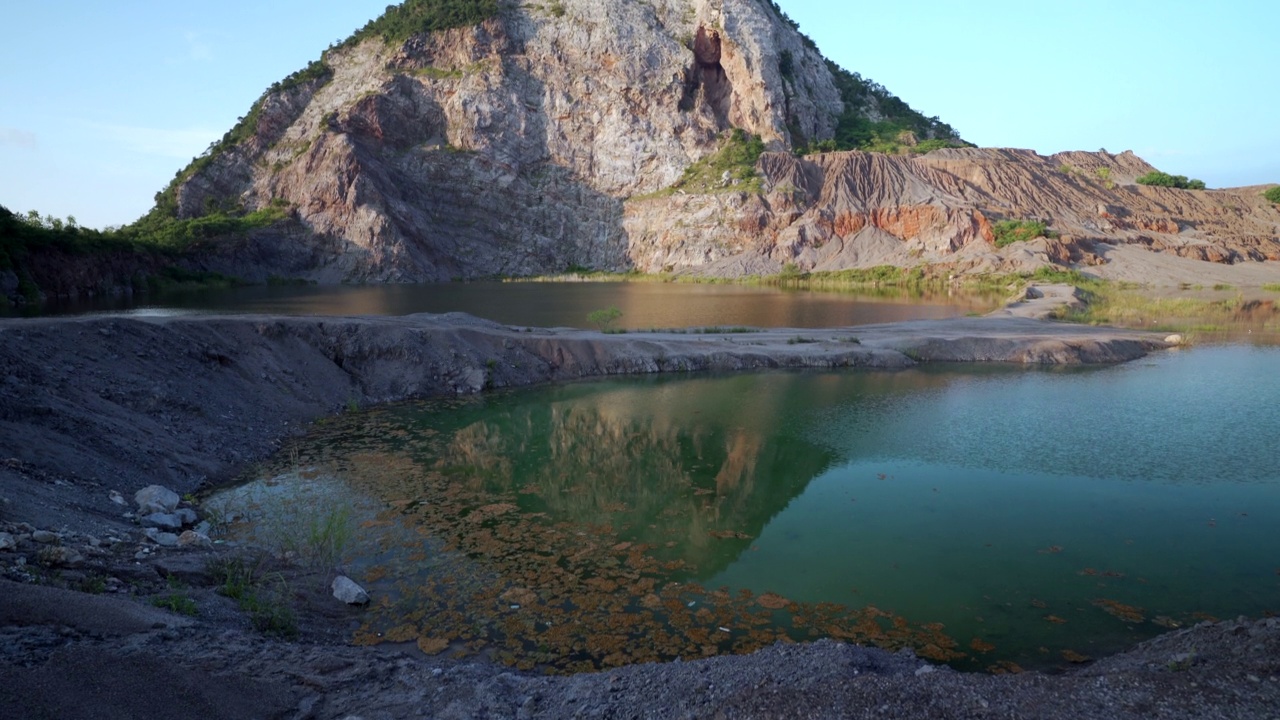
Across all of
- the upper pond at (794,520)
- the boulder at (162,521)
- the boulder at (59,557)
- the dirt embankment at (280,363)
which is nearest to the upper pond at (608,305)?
the dirt embankment at (280,363)

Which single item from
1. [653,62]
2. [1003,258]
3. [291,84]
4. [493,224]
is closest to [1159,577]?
[1003,258]

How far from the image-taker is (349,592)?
9961 mm

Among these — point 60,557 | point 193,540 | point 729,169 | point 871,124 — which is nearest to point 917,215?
point 729,169

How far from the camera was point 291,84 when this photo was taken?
94562mm

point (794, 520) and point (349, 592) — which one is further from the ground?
point (349, 592)

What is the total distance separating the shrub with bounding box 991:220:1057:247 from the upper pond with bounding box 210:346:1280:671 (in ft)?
166

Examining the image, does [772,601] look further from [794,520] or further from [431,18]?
[431,18]

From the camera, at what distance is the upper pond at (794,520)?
9570 millimetres

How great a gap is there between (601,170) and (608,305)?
47.2m

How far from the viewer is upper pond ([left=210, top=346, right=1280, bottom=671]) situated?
31.4ft

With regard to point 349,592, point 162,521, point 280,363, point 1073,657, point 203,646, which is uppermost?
point 280,363

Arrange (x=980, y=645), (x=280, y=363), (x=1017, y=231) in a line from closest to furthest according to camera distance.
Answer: (x=980, y=645)
(x=280, y=363)
(x=1017, y=231)

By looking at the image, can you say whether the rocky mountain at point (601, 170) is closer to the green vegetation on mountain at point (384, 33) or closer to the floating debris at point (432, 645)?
the green vegetation on mountain at point (384, 33)

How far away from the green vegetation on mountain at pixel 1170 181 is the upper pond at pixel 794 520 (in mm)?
78565
